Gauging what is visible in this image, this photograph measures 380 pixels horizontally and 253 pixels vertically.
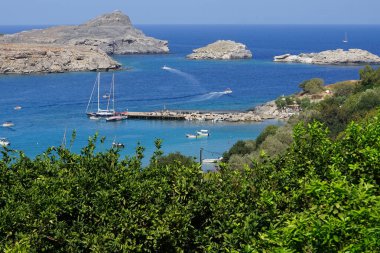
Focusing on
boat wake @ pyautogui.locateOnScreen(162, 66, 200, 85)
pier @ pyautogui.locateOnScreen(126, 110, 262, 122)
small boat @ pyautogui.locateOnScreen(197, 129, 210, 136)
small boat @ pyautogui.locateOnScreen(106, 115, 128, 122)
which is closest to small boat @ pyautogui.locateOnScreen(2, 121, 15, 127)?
small boat @ pyautogui.locateOnScreen(106, 115, 128, 122)

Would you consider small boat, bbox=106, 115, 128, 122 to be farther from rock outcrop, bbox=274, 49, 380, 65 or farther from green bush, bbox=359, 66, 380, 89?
rock outcrop, bbox=274, 49, 380, 65

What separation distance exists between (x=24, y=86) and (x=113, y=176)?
56578 millimetres

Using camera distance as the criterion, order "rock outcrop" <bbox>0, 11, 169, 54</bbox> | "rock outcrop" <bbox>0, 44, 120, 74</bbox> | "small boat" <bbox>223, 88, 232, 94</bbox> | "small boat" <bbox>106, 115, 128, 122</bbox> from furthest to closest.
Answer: "rock outcrop" <bbox>0, 11, 169, 54</bbox>
"rock outcrop" <bbox>0, 44, 120, 74</bbox>
"small boat" <bbox>223, 88, 232, 94</bbox>
"small boat" <bbox>106, 115, 128, 122</bbox>

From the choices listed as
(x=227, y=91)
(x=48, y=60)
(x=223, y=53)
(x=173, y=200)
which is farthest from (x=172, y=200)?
(x=223, y=53)

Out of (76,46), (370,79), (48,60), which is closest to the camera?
(370,79)

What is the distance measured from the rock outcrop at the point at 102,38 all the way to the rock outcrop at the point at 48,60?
25904 mm

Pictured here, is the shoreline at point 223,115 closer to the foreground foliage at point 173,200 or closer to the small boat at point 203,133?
the small boat at point 203,133

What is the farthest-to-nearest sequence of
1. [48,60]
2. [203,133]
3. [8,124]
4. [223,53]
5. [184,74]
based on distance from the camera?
[223,53] < [48,60] < [184,74] < [8,124] < [203,133]

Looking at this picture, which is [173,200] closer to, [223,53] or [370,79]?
[370,79]

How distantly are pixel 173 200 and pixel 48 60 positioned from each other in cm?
7316

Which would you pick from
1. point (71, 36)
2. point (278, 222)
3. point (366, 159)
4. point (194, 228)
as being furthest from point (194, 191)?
point (71, 36)

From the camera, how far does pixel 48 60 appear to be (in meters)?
77.9

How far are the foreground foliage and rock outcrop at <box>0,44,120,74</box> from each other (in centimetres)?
6931

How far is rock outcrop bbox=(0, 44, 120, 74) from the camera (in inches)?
2965
